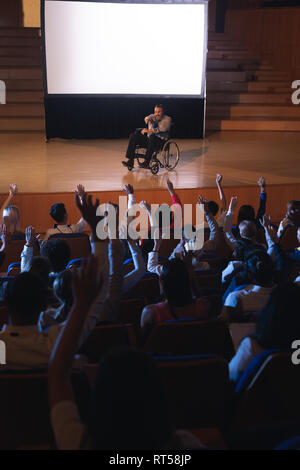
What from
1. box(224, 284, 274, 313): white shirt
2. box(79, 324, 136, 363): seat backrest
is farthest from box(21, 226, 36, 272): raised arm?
box(224, 284, 274, 313): white shirt

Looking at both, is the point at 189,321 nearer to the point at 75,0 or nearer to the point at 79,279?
the point at 79,279

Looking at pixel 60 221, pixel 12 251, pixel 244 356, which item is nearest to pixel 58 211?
pixel 60 221

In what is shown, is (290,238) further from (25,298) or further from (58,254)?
(25,298)

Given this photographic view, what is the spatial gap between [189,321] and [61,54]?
7538mm

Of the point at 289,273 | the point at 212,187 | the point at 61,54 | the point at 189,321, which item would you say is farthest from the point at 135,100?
the point at 189,321

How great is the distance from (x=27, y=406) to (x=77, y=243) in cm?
245

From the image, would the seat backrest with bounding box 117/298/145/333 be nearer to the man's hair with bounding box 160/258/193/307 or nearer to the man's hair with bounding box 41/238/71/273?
the man's hair with bounding box 160/258/193/307

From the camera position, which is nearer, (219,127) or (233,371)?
(233,371)

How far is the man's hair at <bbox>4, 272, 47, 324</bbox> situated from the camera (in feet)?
6.03

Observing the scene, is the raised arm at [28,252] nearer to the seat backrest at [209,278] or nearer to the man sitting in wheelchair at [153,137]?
the seat backrest at [209,278]

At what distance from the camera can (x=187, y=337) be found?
2.09 m

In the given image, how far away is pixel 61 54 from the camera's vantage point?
851 centimetres

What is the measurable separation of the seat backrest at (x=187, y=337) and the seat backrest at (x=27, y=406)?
0.52 metres

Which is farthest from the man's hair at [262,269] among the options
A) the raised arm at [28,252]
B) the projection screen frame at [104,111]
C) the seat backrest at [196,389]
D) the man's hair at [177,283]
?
the projection screen frame at [104,111]
